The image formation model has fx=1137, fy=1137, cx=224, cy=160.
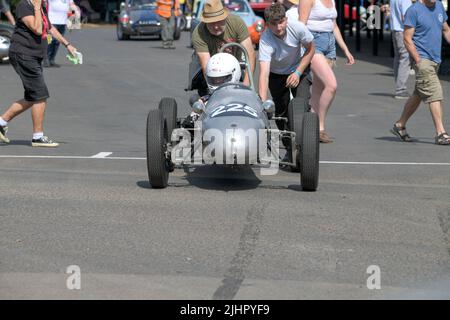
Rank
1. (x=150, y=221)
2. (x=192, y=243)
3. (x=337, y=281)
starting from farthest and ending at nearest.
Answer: (x=150, y=221) < (x=192, y=243) < (x=337, y=281)

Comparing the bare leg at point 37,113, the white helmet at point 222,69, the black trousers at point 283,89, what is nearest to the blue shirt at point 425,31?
the black trousers at point 283,89

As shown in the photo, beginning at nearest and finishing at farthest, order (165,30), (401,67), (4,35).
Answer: (401,67) < (4,35) < (165,30)

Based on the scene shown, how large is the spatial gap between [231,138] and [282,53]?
2499 millimetres

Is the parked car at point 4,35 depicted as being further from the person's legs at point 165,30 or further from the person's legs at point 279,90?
the person's legs at point 279,90

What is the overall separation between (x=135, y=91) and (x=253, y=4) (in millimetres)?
25271

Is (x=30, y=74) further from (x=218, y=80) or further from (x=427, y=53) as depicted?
(x=427, y=53)

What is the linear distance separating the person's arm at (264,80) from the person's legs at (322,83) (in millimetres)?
1461

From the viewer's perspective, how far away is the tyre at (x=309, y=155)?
9.60m

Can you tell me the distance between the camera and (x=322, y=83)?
13.1m

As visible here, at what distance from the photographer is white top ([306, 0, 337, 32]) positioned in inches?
520

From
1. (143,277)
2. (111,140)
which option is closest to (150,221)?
(143,277)

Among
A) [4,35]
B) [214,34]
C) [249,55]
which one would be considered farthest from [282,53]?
[4,35]

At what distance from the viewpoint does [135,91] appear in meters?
20.2

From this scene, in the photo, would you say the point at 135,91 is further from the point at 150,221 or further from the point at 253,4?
the point at 253,4
